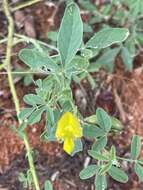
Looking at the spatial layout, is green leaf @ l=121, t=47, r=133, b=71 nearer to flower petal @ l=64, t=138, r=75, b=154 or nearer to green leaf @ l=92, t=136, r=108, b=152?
green leaf @ l=92, t=136, r=108, b=152

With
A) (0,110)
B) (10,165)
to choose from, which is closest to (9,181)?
(10,165)

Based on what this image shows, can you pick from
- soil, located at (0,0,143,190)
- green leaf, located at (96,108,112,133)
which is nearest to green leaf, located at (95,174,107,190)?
green leaf, located at (96,108,112,133)

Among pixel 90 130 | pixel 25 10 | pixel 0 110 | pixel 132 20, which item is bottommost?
pixel 90 130

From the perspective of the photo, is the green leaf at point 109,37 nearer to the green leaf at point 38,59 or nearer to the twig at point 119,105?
the green leaf at point 38,59

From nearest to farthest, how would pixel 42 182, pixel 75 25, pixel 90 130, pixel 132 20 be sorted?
pixel 75 25 < pixel 90 130 < pixel 42 182 < pixel 132 20

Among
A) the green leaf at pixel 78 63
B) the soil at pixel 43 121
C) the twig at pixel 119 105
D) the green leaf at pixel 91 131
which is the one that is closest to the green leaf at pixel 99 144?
the green leaf at pixel 91 131

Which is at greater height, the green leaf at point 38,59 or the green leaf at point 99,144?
the green leaf at point 38,59

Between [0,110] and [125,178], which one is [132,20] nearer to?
[0,110]
